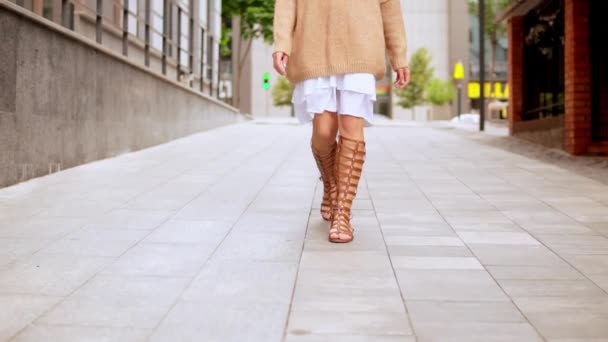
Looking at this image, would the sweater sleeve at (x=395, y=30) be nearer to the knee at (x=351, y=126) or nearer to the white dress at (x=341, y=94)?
the white dress at (x=341, y=94)

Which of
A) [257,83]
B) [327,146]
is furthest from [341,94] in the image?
[257,83]

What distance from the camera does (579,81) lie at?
1105 cm

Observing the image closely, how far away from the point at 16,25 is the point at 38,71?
648mm

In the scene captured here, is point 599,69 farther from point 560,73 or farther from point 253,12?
point 253,12

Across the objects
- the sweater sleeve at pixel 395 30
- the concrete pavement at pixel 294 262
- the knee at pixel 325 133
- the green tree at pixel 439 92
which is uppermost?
the green tree at pixel 439 92

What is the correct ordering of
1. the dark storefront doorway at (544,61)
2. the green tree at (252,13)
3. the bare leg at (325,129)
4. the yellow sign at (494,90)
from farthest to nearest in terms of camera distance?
the yellow sign at (494,90)
the green tree at (252,13)
the dark storefront doorway at (544,61)
the bare leg at (325,129)

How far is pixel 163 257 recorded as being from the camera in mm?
3758

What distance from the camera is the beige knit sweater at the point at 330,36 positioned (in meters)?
4.27

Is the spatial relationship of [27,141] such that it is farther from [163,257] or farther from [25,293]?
[25,293]

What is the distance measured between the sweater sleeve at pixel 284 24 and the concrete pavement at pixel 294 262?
1.25 m

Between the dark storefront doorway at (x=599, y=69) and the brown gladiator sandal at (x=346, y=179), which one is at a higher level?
the dark storefront doorway at (x=599, y=69)

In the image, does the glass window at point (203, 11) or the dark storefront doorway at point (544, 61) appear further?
the glass window at point (203, 11)

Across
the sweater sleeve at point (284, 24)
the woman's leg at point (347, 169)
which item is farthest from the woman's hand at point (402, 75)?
the sweater sleeve at point (284, 24)

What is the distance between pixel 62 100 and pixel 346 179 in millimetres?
4762
